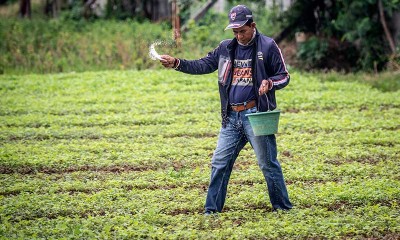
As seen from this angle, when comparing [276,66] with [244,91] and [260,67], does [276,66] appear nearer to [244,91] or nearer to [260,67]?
[260,67]

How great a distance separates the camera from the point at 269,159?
7617mm

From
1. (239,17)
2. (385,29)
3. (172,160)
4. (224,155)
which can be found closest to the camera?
(239,17)

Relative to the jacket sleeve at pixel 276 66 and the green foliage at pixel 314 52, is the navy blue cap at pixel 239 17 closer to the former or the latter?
the jacket sleeve at pixel 276 66

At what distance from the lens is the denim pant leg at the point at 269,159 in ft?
24.9

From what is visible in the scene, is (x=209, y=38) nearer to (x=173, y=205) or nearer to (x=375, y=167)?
(x=375, y=167)

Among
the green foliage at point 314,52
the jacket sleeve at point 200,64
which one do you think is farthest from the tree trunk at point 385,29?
the jacket sleeve at point 200,64

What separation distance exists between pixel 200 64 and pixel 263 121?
1.03m

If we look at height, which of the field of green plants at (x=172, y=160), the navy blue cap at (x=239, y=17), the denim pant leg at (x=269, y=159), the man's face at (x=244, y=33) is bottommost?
the field of green plants at (x=172, y=160)

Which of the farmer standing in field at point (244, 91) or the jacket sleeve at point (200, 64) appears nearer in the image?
the farmer standing in field at point (244, 91)

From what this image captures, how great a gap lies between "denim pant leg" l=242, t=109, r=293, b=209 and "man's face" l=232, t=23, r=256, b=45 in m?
0.69

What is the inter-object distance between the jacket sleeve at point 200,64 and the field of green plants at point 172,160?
4.73 ft

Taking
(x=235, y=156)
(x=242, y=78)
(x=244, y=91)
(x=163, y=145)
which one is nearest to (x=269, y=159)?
(x=235, y=156)

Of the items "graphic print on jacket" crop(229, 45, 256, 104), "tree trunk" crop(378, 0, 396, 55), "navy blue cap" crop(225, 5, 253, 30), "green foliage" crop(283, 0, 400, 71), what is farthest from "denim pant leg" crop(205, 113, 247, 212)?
"tree trunk" crop(378, 0, 396, 55)

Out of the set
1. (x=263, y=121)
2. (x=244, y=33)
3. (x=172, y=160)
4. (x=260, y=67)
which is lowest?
(x=172, y=160)
